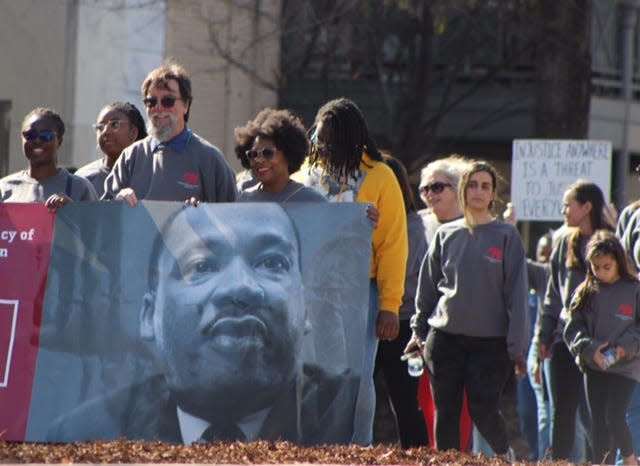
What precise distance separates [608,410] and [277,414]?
2.94 m

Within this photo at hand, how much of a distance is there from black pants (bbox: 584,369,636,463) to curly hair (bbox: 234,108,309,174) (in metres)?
2.73

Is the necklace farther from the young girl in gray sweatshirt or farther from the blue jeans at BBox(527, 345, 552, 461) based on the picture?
the blue jeans at BBox(527, 345, 552, 461)

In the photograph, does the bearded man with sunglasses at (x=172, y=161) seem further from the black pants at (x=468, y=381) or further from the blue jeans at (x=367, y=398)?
the black pants at (x=468, y=381)

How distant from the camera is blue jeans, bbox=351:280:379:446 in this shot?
22.6 feet

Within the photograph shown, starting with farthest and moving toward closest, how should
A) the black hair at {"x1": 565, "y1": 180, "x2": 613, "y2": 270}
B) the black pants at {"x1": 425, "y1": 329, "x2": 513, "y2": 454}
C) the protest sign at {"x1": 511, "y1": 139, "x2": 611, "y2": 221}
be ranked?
the protest sign at {"x1": 511, "y1": 139, "x2": 611, "y2": 221} → the black hair at {"x1": 565, "y1": 180, "x2": 613, "y2": 270} → the black pants at {"x1": 425, "y1": 329, "x2": 513, "y2": 454}

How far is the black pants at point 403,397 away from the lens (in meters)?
7.98

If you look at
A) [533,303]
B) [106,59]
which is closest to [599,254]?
[533,303]

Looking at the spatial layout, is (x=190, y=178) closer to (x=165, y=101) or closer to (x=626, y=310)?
(x=165, y=101)

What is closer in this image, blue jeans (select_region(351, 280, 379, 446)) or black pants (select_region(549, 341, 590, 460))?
blue jeans (select_region(351, 280, 379, 446))

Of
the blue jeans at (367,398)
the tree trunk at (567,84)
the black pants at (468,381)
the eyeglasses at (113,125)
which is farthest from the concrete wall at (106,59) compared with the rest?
the blue jeans at (367,398)

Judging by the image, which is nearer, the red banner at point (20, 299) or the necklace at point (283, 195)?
the red banner at point (20, 299)

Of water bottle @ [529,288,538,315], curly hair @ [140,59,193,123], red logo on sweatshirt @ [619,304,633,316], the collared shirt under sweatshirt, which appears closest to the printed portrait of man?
the collared shirt under sweatshirt

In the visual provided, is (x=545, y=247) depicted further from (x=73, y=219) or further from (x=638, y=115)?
(x=638, y=115)

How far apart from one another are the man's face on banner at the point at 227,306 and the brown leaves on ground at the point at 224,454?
1.19 feet
